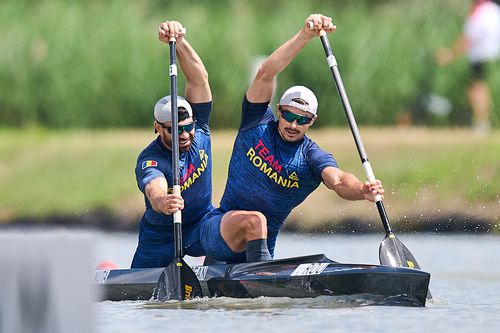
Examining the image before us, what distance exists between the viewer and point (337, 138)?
19.5 m

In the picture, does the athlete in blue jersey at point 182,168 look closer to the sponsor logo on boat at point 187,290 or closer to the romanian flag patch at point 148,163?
the romanian flag patch at point 148,163

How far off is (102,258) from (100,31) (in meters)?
7.44

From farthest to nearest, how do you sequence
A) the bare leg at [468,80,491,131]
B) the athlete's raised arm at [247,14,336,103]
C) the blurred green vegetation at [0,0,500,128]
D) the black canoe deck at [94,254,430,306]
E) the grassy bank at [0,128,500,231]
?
the blurred green vegetation at [0,0,500,128] < the bare leg at [468,80,491,131] < the grassy bank at [0,128,500,231] < the athlete's raised arm at [247,14,336,103] < the black canoe deck at [94,254,430,306]

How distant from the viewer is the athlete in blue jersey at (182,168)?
11.1m

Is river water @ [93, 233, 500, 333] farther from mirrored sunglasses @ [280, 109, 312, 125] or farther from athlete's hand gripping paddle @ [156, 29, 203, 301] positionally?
mirrored sunglasses @ [280, 109, 312, 125]

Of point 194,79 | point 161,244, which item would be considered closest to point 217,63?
point 194,79

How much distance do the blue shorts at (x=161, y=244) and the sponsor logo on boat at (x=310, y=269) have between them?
1054 mm

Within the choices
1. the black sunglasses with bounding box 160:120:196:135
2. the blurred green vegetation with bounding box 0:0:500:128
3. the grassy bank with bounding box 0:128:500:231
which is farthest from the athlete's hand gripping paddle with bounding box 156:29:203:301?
the blurred green vegetation with bounding box 0:0:500:128

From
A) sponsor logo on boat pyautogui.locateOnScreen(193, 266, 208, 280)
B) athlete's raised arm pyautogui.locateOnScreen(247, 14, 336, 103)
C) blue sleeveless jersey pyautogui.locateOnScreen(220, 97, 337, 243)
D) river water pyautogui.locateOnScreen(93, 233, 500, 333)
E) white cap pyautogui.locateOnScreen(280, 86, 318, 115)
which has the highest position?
athlete's raised arm pyautogui.locateOnScreen(247, 14, 336, 103)

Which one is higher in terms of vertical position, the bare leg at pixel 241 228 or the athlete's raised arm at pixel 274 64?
the athlete's raised arm at pixel 274 64

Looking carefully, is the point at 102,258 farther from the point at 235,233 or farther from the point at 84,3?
the point at 84,3

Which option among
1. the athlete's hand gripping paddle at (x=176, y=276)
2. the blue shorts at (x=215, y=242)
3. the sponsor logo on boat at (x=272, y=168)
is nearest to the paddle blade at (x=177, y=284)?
the athlete's hand gripping paddle at (x=176, y=276)

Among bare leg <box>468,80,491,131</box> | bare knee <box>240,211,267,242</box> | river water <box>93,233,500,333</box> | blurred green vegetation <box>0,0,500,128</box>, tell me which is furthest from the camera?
blurred green vegetation <box>0,0,500,128</box>

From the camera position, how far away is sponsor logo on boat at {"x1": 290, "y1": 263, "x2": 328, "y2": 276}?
34.4 feet
